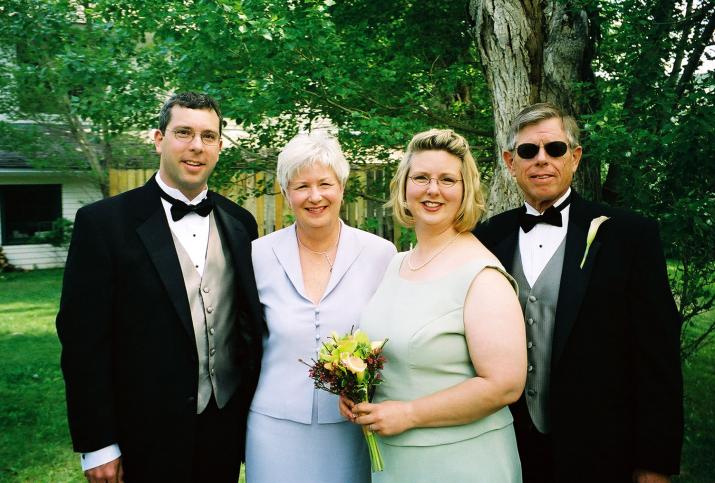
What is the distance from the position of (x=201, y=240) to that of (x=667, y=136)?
9.80ft

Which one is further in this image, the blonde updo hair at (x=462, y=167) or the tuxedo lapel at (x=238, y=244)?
the tuxedo lapel at (x=238, y=244)

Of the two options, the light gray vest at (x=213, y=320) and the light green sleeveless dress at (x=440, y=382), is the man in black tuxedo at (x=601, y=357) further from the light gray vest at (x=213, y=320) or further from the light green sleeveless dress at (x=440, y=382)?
the light gray vest at (x=213, y=320)

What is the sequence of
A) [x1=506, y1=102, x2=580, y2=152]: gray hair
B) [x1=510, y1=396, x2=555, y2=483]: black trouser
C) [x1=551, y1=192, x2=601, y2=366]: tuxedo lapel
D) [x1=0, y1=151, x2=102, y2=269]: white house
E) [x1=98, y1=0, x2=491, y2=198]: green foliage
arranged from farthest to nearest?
[x1=0, y1=151, x2=102, y2=269]: white house
[x1=98, y1=0, x2=491, y2=198]: green foliage
[x1=506, y1=102, x2=580, y2=152]: gray hair
[x1=510, y1=396, x2=555, y2=483]: black trouser
[x1=551, y1=192, x2=601, y2=366]: tuxedo lapel

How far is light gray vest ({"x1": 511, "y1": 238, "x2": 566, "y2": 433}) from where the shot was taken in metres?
2.96

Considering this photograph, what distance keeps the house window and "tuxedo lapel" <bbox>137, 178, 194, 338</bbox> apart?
698 inches

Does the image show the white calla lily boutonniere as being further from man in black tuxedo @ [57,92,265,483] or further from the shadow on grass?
the shadow on grass

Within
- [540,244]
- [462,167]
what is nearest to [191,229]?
[462,167]

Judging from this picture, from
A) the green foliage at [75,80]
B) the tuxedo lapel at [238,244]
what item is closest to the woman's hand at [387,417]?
the tuxedo lapel at [238,244]

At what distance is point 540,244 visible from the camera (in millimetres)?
3129

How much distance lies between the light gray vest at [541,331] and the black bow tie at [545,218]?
143 mm

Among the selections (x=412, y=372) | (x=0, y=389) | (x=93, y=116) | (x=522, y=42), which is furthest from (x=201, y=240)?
(x=0, y=389)

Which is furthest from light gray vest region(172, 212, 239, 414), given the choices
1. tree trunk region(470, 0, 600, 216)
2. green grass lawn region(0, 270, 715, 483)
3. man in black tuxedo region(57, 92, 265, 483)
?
tree trunk region(470, 0, 600, 216)

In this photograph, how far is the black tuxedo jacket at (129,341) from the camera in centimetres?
308

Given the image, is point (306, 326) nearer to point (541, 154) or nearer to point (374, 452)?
point (374, 452)
